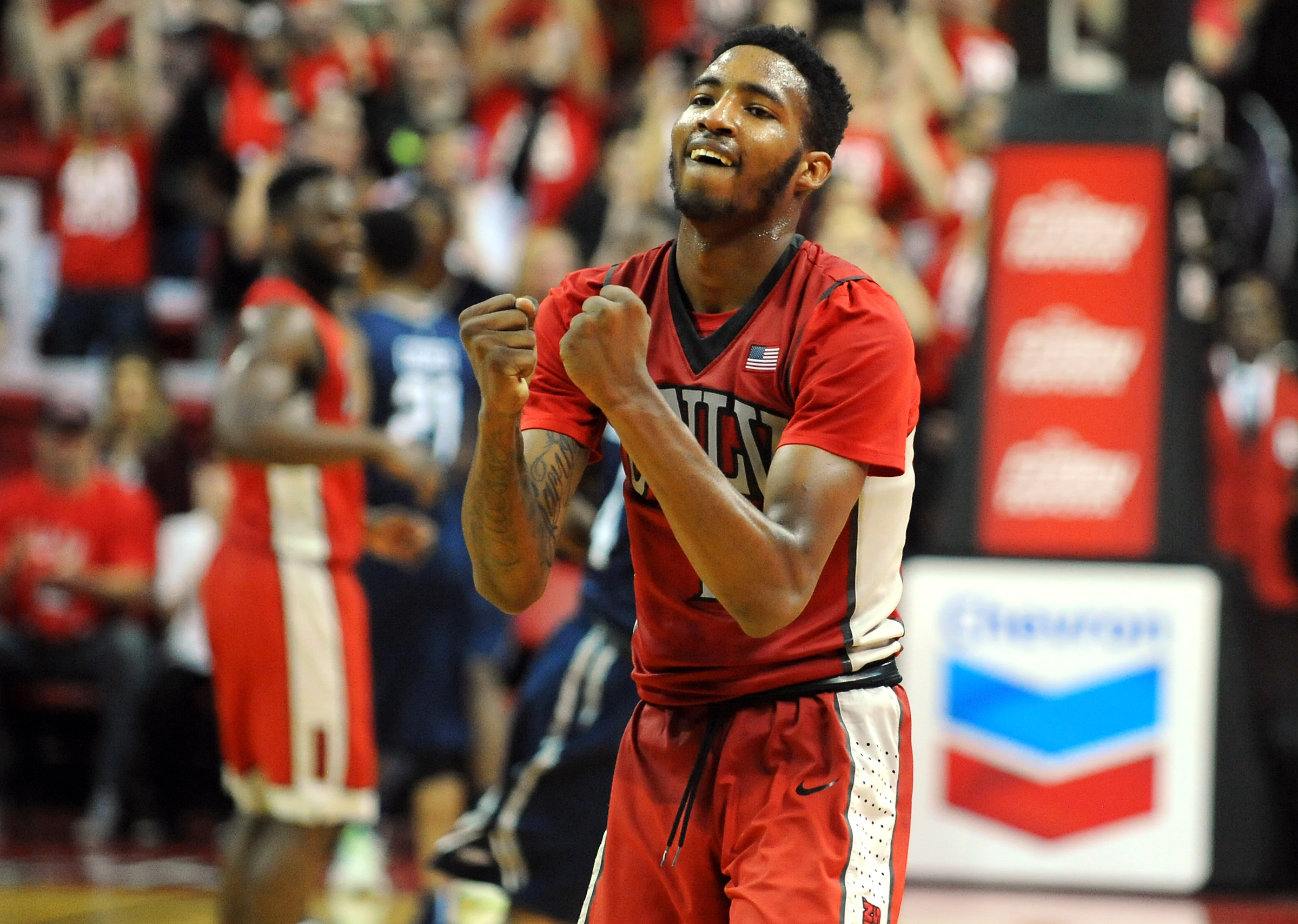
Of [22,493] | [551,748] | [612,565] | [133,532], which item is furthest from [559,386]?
[22,493]

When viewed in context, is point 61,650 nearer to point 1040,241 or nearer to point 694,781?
point 1040,241

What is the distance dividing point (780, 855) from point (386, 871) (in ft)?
14.7

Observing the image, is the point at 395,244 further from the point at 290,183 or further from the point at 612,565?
the point at 612,565

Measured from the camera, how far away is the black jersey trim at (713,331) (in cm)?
258

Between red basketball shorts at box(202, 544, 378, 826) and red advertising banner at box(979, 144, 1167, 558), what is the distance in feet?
10.1

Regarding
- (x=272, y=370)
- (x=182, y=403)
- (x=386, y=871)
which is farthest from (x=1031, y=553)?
(x=182, y=403)

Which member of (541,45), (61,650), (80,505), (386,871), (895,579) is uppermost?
(541,45)

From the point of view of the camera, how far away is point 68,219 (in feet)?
31.3

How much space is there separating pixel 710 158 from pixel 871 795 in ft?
3.23

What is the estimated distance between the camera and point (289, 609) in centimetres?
443

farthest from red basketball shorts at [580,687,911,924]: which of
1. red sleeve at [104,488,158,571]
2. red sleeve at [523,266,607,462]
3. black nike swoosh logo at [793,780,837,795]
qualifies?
red sleeve at [104,488,158,571]

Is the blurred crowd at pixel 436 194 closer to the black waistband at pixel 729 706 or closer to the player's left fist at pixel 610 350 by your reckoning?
the black waistband at pixel 729 706

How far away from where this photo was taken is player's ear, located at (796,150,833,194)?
260 cm

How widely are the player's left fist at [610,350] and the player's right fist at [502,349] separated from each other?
0.35 ft
